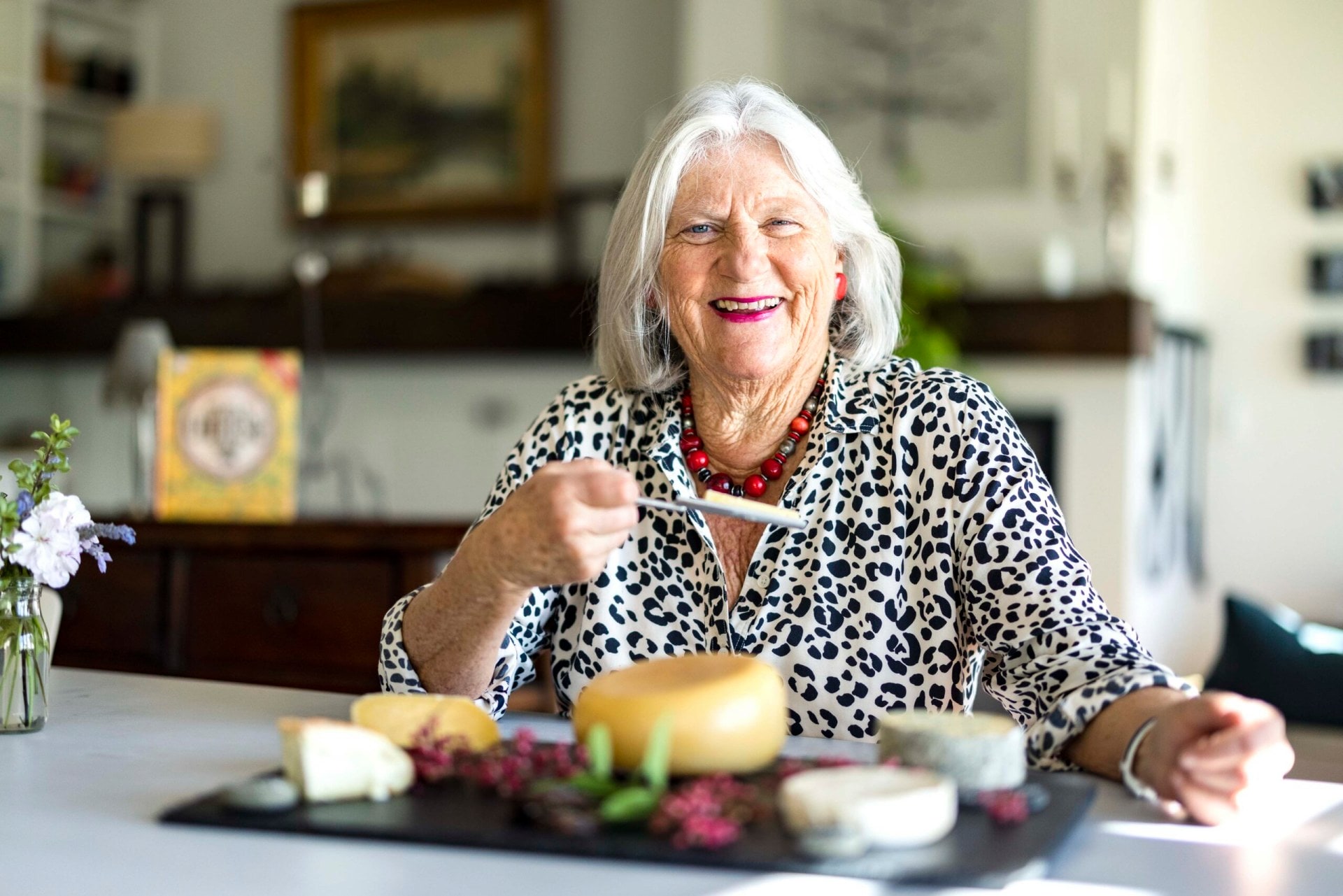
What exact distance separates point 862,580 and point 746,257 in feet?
1.19

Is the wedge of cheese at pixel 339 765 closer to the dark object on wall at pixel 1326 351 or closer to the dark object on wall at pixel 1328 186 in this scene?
the dark object on wall at pixel 1326 351

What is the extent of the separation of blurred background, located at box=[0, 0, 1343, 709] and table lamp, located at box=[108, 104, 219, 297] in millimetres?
13

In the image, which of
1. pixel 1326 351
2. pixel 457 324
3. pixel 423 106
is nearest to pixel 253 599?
pixel 457 324

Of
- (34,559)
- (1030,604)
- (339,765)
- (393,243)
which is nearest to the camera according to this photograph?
(339,765)

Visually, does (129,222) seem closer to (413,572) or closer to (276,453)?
(276,453)

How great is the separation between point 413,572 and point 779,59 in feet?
8.07

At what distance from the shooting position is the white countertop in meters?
0.72

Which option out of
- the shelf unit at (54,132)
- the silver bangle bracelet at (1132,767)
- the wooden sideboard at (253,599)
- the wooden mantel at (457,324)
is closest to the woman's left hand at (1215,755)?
the silver bangle bracelet at (1132,767)

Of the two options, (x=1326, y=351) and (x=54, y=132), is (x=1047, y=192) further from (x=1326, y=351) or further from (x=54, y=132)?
(x=54, y=132)

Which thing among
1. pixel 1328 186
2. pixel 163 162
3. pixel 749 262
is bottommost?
pixel 749 262

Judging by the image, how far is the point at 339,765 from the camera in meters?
0.85

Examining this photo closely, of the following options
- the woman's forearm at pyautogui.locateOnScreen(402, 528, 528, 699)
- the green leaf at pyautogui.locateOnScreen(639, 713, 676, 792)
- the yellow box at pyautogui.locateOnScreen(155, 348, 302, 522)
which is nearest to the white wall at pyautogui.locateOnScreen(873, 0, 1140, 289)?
the yellow box at pyautogui.locateOnScreen(155, 348, 302, 522)

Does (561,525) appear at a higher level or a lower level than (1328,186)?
lower

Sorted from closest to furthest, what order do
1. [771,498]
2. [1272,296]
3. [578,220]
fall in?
[771,498], [1272,296], [578,220]
